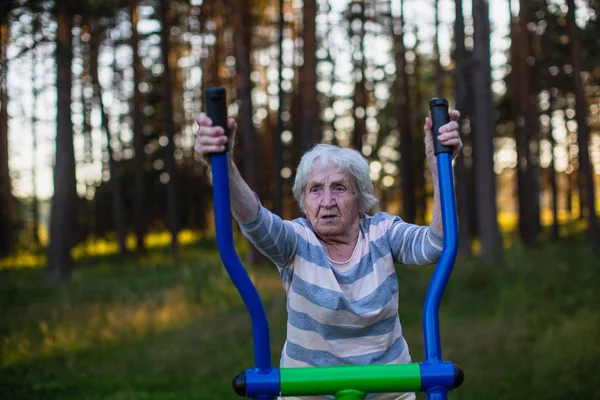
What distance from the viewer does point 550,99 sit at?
22469 millimetres

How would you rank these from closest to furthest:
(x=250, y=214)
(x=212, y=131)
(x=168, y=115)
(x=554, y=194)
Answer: (x=212, y=131)
(x=250, y=214)
(x=168, y=115)
(x=554, y=194)

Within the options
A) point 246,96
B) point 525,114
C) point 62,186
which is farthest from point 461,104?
point 62,186

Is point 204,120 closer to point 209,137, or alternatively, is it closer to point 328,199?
point 209,137

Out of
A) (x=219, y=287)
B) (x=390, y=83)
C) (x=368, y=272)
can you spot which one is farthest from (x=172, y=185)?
(x=368, y=272)

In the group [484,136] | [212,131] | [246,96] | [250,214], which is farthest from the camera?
[246,96]

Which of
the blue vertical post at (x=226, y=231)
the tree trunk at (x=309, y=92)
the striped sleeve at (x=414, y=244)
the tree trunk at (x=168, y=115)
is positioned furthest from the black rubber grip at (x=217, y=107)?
the tree trunk at (x=168, y=115)

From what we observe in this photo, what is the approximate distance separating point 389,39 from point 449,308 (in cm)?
1637

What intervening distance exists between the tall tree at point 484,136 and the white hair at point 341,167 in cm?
1001

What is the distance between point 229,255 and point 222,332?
647 cm

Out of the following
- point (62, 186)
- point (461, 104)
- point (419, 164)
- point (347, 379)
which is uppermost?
point (461, 104)

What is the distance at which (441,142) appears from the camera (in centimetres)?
257

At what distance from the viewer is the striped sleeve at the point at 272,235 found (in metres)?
2.47

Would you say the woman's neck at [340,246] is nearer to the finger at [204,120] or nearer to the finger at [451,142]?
the finger at [451,142]

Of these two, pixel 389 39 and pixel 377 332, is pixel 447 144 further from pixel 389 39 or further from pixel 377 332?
pixel 389 39
